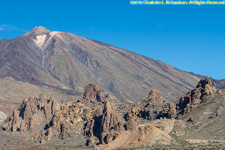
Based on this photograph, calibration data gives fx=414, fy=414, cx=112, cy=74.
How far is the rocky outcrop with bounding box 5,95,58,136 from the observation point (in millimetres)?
130250

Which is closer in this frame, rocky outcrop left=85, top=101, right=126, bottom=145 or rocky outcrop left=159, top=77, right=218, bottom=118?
rocky outcrop left=85, top=101, right=126, bottom=145

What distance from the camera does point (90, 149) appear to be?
101250 mm

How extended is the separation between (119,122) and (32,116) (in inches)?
1644

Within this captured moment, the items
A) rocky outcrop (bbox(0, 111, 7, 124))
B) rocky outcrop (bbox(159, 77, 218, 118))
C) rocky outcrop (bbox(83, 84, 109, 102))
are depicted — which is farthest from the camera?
rocky outcrop (bbox(0, 111, 7, 124))

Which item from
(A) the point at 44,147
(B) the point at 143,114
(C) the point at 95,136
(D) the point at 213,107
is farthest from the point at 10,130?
(D) the point at 213,107

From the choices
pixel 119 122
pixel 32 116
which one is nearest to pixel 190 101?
pixel 119 122

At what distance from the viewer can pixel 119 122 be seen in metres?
101

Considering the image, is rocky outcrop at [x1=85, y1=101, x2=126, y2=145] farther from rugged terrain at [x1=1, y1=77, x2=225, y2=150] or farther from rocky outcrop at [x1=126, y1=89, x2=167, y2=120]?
rocky outcrop at [x1=126, y1=89, x2=167, y2=120]

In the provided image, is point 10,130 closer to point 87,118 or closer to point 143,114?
point 87,118

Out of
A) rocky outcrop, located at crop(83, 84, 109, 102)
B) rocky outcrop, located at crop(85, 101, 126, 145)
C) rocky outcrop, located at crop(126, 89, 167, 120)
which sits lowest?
rocky outcrop, located at crop(85, 101, 126, 145)

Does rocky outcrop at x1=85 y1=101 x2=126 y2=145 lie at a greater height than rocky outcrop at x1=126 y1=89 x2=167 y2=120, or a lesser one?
lesser

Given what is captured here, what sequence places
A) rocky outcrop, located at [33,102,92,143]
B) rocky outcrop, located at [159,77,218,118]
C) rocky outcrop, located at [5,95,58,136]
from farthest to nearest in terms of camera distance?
rocky outcrop, located at [5,95,58,136]
rocky outcrop, located at [33,102,92,143]
rocky outcrop, located at [159,77,218,118]

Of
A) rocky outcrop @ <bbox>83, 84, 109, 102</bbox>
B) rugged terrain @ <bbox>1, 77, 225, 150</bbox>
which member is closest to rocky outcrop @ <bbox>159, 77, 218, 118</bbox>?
rugged terrain @ <bbox>1, 77, 225, 150</bbox>

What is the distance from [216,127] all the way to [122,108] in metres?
52.9
